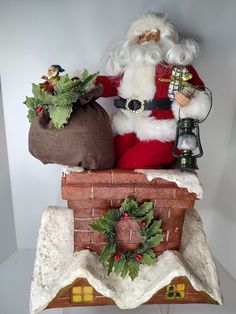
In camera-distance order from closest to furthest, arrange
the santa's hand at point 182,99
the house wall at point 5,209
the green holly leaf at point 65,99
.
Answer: the green holly leaf at point 65,99, the santa's hand at point 182,99, the house wall at point 5,209

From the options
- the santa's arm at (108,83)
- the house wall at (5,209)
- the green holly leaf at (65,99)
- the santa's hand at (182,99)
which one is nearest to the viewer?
the green holly leaf at (65,99)

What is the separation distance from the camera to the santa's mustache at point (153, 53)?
1.08m

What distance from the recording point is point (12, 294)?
1325 millimetres

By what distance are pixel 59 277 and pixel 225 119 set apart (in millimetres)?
937

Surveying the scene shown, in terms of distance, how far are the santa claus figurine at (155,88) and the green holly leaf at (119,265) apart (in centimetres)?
31

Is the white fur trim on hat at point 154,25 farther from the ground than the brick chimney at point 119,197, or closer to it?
farther from the ground

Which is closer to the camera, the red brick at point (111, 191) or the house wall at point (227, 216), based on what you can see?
the red brick at point (111, 191)

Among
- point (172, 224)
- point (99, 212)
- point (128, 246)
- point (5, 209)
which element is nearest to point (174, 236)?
point (172, 224)

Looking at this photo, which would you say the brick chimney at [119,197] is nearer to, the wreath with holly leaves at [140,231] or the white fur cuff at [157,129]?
the wreath with holly leaves at [140,231]

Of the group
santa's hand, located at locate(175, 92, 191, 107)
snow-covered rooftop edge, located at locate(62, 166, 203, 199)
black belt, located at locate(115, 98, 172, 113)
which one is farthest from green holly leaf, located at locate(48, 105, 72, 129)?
santa's hand, located at locate(175, 92, 191, 107)

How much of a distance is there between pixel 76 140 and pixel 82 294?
479 mm

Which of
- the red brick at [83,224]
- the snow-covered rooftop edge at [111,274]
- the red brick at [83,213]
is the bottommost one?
the snow-covered rooftop edge at [111,274]

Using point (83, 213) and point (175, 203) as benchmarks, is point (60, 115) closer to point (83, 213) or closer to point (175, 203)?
point (83, 213)

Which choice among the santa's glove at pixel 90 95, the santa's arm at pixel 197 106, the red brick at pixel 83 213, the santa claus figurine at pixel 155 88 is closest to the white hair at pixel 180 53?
the santa claus figurine at pixel 155 88
